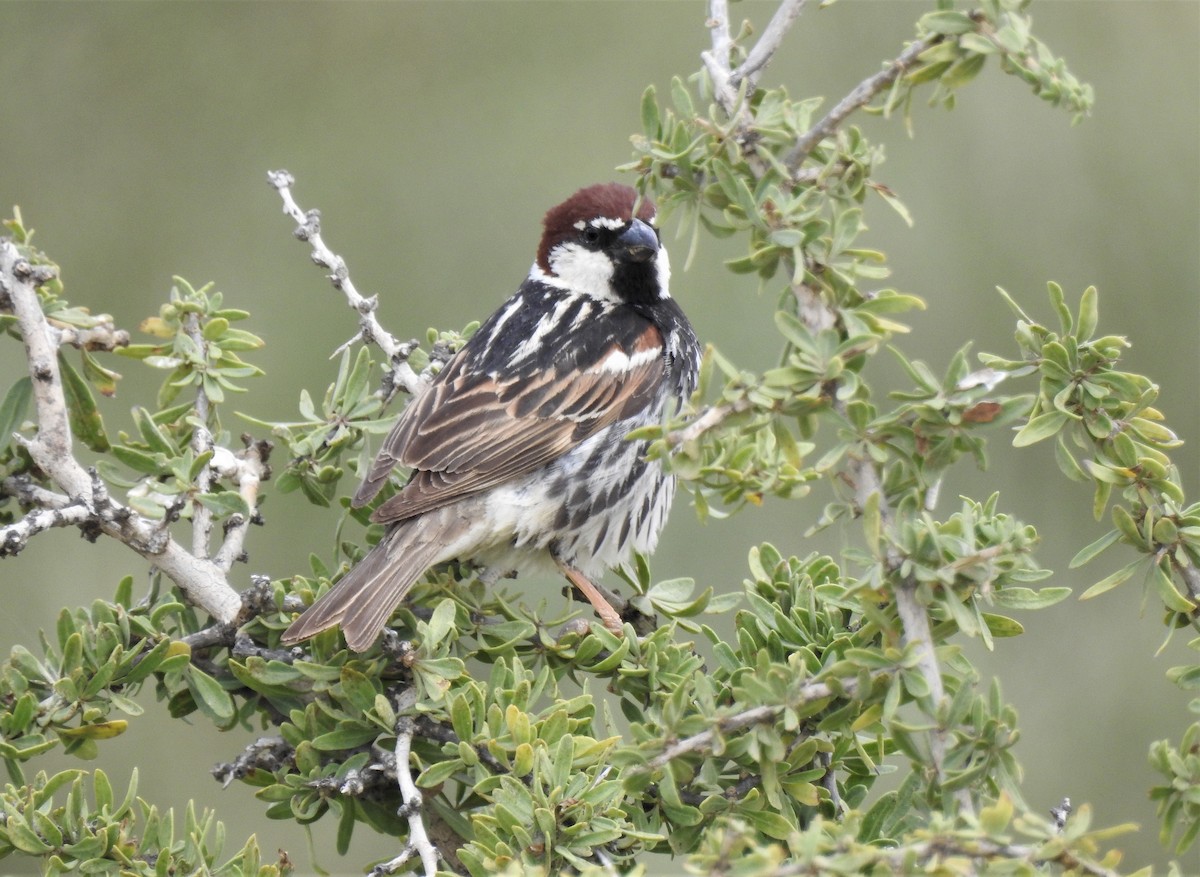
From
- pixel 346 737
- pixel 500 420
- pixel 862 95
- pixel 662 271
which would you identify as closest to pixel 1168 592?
pixel 862 95

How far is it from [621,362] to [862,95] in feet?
6.37

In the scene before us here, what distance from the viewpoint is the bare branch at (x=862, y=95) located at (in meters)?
1.66

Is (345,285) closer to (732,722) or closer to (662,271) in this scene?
(662,271)

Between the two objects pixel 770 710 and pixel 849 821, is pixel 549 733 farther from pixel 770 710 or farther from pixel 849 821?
pixel 849 821

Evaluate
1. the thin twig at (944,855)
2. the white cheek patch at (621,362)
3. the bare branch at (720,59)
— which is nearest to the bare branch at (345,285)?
the white cheek patch at (621,362)

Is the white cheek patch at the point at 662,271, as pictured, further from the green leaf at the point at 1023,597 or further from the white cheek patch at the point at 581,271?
the green leaf at the point at 1023,597

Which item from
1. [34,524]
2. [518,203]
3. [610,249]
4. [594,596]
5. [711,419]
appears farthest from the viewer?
[518,203]

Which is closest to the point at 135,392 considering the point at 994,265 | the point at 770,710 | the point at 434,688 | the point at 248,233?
the point at 248,233

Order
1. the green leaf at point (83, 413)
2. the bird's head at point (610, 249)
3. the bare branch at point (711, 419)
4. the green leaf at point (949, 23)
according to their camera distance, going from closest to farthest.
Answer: the bare branch at point (711, 419) → the green leaf at point (949, 23) → the green leaf at point (83, 413) → the bird's head at point (610, 249)

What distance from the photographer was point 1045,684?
17.4 feet

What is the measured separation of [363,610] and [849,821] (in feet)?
3.83

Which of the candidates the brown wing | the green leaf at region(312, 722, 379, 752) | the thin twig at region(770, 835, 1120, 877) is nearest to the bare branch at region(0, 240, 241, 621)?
the green leaf at region(312, 722, 379, 752)

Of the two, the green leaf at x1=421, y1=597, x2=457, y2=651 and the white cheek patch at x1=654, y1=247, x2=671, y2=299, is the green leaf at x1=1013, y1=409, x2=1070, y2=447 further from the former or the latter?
the white cheek patch at x1=654, y1=247, x2=671, y2=299

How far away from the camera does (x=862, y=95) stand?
168 cm
